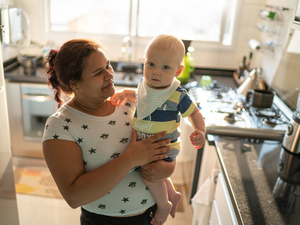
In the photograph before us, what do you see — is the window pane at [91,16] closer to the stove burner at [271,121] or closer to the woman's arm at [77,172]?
the stove burner at [271,121]

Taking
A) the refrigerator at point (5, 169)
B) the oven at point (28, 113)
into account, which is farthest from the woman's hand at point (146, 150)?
the oven at point (28, 113)

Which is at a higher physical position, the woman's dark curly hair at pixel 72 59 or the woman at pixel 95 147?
the woman's dark curly hair at pixel 72 59

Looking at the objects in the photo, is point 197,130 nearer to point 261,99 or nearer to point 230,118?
point 230,118

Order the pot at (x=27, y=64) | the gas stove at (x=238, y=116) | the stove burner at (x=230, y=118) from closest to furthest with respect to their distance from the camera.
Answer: the gas stove at (x=238, y=116) → the stove burner at (x=230, y=118) → the pot at (x=27, y=64)

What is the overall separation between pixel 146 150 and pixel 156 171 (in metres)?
0.10

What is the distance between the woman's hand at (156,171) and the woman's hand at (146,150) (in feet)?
0.10

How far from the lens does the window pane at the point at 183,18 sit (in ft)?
10.0

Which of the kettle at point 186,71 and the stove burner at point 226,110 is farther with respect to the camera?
the kettle at point 186,71

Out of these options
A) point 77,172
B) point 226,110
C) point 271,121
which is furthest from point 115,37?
point 77,172

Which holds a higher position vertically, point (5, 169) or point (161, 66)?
point (161, 66)

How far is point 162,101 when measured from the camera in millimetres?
1162

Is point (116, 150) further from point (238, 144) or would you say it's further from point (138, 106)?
point (238, 144)

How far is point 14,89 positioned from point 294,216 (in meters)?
2.46

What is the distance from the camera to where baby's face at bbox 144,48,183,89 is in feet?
3.58
